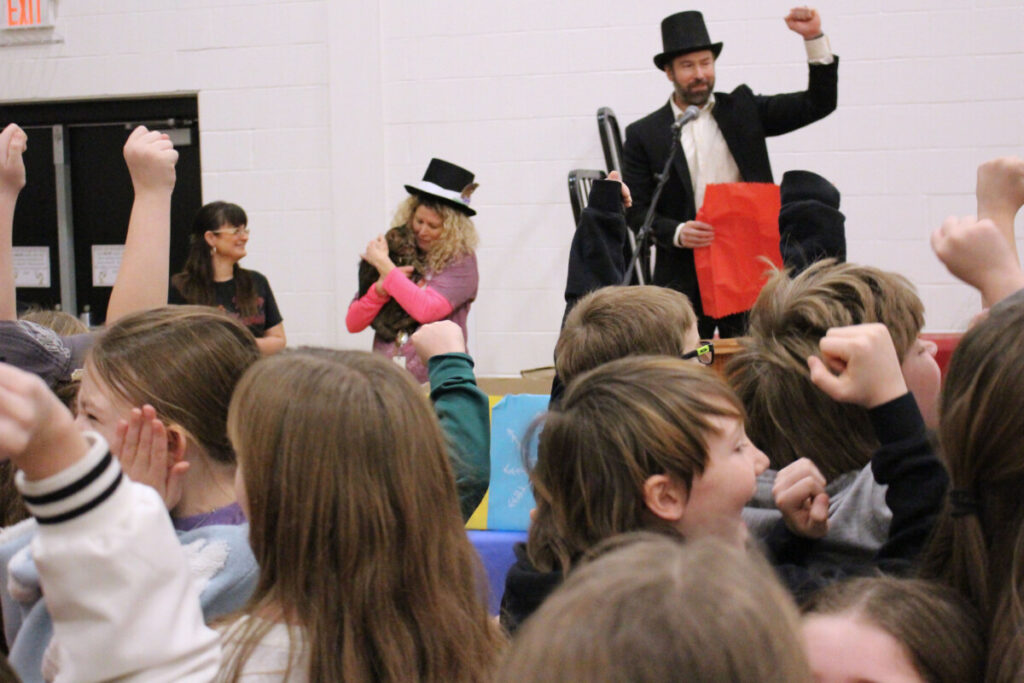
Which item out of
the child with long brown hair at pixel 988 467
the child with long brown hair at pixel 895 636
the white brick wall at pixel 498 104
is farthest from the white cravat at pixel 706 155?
the child with long brown hair at pixel 895 636

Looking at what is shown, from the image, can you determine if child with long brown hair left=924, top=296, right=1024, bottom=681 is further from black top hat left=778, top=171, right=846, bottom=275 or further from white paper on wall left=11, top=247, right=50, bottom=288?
white paper on wall left=11, top=247, right=50, bottom=288

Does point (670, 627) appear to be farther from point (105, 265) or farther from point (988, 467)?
point (105, 265)

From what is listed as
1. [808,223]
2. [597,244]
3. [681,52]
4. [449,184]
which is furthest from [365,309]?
[808,223]

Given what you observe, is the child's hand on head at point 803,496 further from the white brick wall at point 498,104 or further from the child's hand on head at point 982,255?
the white brick wall at point 498,104

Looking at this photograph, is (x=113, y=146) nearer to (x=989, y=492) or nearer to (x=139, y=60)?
(x=139, y=60)

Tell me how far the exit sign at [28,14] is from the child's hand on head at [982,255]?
4.95 metres

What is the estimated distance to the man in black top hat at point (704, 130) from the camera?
140 inches

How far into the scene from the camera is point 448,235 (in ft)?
13.1

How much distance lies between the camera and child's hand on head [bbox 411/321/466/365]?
151 centimetres

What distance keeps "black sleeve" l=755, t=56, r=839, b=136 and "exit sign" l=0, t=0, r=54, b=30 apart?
139 inches

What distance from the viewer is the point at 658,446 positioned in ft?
3.96

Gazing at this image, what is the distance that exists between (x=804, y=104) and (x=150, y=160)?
8.32ft

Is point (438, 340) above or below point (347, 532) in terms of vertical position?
above

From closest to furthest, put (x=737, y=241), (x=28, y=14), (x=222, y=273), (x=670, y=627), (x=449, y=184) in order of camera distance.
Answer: (x=670, y=627) → (x=737, y=241) → (x=449, y=184) → (x=222, y=273) → (x=28, y=14)
